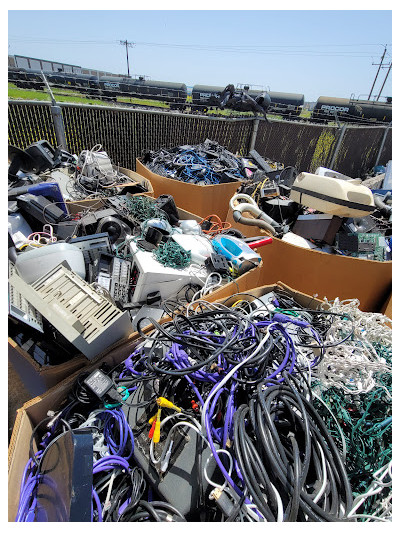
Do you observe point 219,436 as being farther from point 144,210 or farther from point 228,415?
point 144,210

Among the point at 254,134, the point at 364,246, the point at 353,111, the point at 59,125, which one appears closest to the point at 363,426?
the point at 364,246

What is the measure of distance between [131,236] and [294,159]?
8586 millimetres

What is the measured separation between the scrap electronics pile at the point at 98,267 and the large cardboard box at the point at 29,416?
4.3 inches

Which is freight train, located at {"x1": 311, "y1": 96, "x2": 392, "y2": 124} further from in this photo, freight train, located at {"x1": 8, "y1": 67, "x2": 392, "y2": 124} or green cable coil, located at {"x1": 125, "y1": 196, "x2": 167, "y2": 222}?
green cable coil, located at {"x1": 125, "y1": 196, "x2": 167, "y2": 222}

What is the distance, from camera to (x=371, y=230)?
4.26 m

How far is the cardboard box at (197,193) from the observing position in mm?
4773

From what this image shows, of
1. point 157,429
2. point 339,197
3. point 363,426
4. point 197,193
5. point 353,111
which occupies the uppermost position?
point 353,111

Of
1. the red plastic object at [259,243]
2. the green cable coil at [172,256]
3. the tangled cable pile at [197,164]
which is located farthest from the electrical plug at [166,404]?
the tangled cable pile at [197,164]

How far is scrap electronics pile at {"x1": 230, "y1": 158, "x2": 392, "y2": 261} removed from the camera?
3504 millimetres

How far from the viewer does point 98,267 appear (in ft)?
8.83

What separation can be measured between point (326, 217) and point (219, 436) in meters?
3.61

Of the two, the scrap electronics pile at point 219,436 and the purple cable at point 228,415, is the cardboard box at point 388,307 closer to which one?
the scrap electronics pile at point 219,436

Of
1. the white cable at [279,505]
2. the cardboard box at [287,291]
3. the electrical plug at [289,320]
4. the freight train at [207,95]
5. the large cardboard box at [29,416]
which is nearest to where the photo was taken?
the white cable at [279,505]

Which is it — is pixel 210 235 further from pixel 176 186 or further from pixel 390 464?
pixel 390 464
